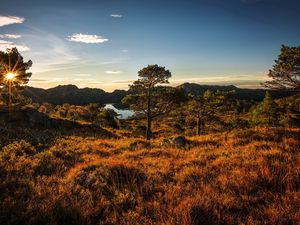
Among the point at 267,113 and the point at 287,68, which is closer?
the point at 287,68

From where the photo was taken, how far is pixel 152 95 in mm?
27625

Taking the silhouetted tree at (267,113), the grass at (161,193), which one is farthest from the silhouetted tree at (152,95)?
the silhouetted tree at (267,113)

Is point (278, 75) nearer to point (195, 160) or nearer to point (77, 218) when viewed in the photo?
point (195, 160)

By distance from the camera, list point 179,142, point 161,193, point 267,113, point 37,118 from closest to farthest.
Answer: point 161,193, point 179,142, point 37,118, point 267,113

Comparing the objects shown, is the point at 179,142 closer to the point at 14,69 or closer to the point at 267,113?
the point at 14,69

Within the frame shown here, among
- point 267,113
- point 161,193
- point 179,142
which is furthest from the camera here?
point 267,113

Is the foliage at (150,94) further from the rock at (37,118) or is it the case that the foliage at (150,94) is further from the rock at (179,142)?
the rock at (179,142)

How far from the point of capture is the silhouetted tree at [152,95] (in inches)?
1038

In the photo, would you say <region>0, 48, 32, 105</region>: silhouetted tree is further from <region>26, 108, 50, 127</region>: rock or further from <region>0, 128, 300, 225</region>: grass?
<region>0, 128, 300, 225</region>: grass

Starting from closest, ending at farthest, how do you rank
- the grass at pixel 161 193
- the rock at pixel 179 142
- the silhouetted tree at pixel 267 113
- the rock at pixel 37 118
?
1. the grass at pixel 161 193
2. the rock at pixel 179 142
3. the rock at pixel 37 118
4. the silhouetted tree at pixel 267 113

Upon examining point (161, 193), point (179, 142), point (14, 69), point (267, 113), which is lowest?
A: point (267, 113)

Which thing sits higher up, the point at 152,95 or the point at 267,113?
the point at 152,95

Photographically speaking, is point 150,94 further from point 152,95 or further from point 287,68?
point 287,68

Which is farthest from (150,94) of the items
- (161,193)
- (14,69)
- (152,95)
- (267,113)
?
(267,113)
